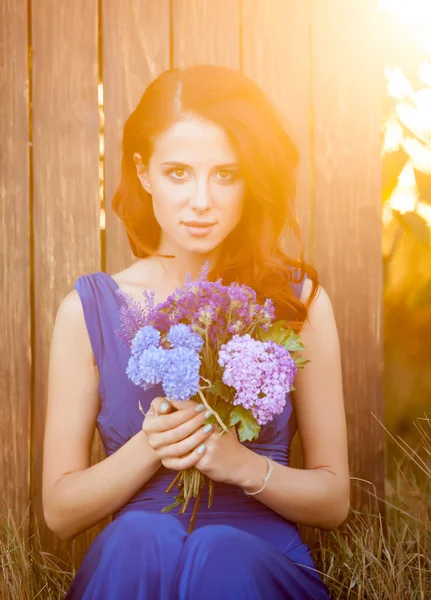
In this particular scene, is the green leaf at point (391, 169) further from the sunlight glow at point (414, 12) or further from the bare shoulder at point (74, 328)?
the bare shoulder at point (74, 328)

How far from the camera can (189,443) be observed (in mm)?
1752

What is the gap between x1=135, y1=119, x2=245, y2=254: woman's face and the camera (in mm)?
2016

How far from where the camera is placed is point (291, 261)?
2236 millimetres

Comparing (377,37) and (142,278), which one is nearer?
(142,278)

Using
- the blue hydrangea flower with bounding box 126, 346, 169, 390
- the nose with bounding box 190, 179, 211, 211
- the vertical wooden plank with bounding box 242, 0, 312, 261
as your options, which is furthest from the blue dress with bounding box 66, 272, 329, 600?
the vertical wooden plank with bounding box 242, 0, 312, 261

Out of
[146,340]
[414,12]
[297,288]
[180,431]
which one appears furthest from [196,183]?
[414,12]

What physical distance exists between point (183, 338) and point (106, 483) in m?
0.54

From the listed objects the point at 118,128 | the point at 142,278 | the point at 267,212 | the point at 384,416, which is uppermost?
the point at 118,128

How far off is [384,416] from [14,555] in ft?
4.22

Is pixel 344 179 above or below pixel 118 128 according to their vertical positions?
below

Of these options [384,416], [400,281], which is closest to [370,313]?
[400,281]

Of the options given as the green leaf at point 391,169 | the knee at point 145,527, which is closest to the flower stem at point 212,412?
the knee at point 145,527

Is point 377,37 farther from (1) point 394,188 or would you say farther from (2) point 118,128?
(2) point 118,128

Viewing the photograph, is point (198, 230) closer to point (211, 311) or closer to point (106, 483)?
point (211, 311)
